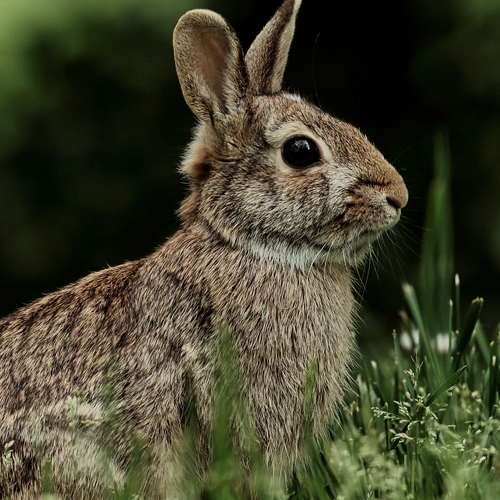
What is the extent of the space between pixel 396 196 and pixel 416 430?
79 centimetres

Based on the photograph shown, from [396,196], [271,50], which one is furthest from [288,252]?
[271,50]

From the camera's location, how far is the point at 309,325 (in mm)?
3541

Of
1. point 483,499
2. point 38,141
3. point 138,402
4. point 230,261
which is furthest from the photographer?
point 38,141

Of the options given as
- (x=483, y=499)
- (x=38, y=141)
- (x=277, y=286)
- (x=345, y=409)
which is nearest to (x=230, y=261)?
(x=277, y=286)

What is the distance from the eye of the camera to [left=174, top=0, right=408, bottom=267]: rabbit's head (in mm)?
3541

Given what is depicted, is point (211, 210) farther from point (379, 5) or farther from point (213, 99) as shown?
point (379, 5)

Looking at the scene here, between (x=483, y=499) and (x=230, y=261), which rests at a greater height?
(x=230, y=261)

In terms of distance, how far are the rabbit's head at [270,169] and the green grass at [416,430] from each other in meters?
0.48

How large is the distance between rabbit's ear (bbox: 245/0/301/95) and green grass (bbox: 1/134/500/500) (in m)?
0.76

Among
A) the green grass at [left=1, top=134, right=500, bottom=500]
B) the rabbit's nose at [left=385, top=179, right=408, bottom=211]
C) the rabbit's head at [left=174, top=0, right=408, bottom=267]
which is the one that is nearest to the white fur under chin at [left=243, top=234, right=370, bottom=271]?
the rabbit's head at [left=174, top=0, right=408, bottom=267]

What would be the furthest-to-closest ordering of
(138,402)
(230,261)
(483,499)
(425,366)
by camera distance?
(425,366) → (230,261) → (138,402) → (483,499)

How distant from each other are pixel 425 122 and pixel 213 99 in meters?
2.58

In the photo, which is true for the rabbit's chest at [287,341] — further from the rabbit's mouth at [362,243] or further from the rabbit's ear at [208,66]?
the rabbit's ear at [208,66]

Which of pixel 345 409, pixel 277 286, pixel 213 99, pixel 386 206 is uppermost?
pixel 213 99
